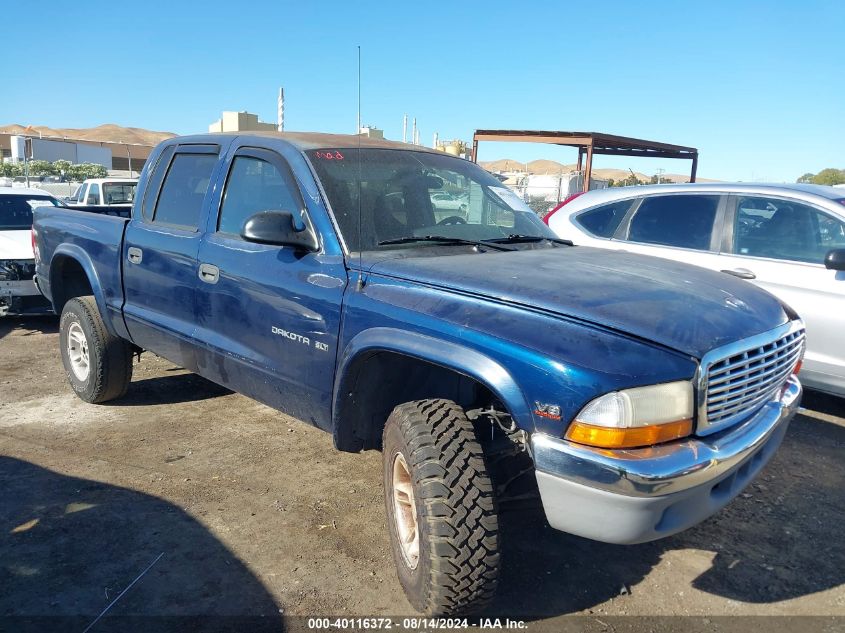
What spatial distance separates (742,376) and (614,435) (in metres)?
0.68

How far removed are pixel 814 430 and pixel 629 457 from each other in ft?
11.6

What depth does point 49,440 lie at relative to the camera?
14.7ft

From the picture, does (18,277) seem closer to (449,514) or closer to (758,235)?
(449,514)

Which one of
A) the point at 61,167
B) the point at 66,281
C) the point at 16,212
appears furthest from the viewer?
the point at 61,167

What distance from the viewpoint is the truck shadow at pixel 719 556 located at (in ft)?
9.76

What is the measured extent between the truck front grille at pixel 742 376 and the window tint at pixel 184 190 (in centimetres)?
298

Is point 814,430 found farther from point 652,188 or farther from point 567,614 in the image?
point 567,614

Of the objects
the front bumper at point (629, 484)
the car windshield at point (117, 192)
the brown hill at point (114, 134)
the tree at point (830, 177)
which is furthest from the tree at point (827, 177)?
the brown hill at point (114, 134)

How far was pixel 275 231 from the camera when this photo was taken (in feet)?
10.2

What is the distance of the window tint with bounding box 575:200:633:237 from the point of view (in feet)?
19.9

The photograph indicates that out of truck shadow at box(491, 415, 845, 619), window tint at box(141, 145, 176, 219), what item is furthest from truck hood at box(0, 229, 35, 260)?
truck shadow at box(491, 415, 845, 619)

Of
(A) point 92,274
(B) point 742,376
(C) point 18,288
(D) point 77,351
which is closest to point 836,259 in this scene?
(B) point 742,376

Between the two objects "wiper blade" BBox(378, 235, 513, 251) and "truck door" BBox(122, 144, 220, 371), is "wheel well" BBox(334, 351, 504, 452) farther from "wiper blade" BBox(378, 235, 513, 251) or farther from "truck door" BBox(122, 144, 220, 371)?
"truck door" BBox(122, 144, 220, 371)

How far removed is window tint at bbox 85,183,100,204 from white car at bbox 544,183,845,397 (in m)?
9.96
